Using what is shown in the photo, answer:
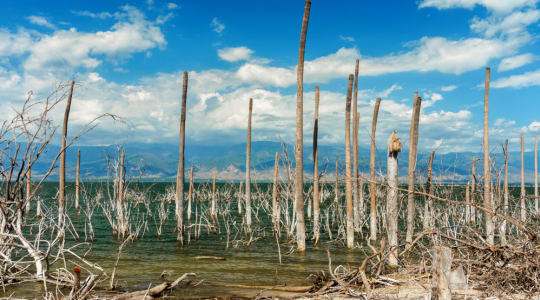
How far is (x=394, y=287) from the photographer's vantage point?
305 inches

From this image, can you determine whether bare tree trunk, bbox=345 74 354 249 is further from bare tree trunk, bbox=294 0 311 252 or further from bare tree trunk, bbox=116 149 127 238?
bare tree trunk, bbox=116 149 127 238

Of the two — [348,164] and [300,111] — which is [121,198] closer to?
[300,111]

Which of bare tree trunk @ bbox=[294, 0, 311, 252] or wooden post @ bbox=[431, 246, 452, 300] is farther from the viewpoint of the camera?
bare tree trunk @ bbox=[294, 0, 311, 252]

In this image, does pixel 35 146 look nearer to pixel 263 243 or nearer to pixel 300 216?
pixel 300 216

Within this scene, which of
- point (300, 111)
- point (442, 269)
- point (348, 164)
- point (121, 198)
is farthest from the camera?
point (121, 198)

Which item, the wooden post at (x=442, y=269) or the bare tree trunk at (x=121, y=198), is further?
the bare tree trunk at (x=121, y=198)

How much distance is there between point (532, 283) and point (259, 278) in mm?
6151

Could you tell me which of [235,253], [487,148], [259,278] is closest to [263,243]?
[235,253]

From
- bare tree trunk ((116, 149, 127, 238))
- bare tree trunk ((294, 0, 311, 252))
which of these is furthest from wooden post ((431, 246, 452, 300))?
bare tree trunk ((116, 149, 127, 238))

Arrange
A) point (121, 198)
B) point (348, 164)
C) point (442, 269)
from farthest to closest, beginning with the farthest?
point (121, 198) < point (348, 164) < point (442, 269)

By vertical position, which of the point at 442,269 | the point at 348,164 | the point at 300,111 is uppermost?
the point at 300,111

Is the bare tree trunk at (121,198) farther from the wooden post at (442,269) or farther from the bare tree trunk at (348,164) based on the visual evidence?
the wooden post at (442,269)

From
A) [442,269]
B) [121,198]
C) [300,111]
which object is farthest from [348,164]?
[121,198]

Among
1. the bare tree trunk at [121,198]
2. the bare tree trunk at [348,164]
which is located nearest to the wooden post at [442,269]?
the bare tree trunk at [348,164]
